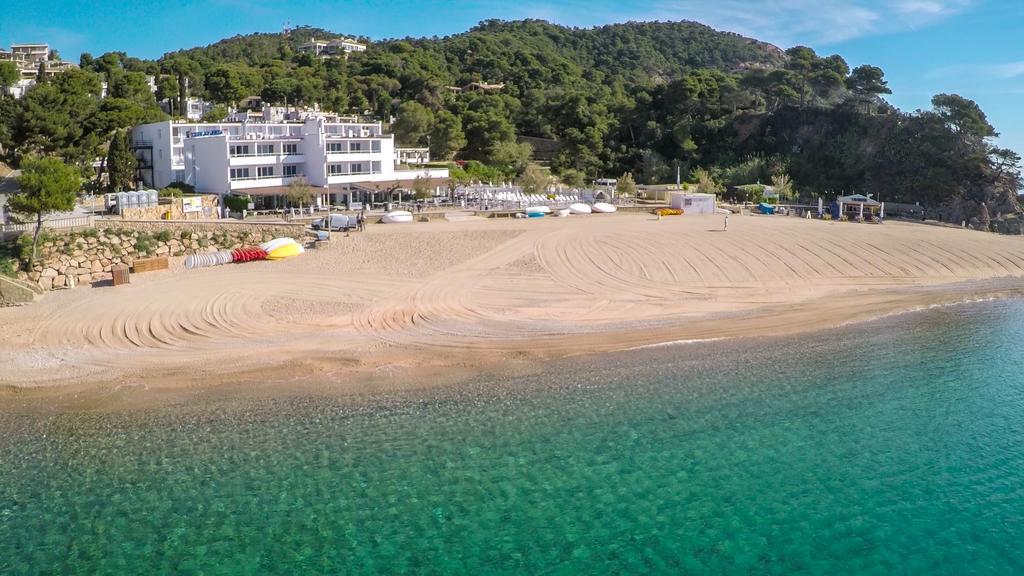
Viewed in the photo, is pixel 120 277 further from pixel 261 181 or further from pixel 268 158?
pixel 268 158

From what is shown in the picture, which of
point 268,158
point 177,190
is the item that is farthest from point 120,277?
point 268,158

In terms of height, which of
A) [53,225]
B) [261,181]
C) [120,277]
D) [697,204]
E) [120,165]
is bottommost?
[120,277]

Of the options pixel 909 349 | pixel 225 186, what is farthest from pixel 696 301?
pixel 225 186

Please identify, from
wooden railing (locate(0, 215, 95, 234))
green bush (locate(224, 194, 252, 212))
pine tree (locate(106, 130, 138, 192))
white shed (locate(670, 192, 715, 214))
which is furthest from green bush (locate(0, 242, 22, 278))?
white shed (locate(670, 192, 715, 214))

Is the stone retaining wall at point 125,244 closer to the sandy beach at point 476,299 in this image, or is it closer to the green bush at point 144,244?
the green bush at point 144,244

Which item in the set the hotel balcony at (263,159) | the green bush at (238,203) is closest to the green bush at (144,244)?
the green bush at (238,203)

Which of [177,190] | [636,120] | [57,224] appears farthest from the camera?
[636,120]

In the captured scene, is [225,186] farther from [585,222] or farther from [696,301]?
[696,301]
